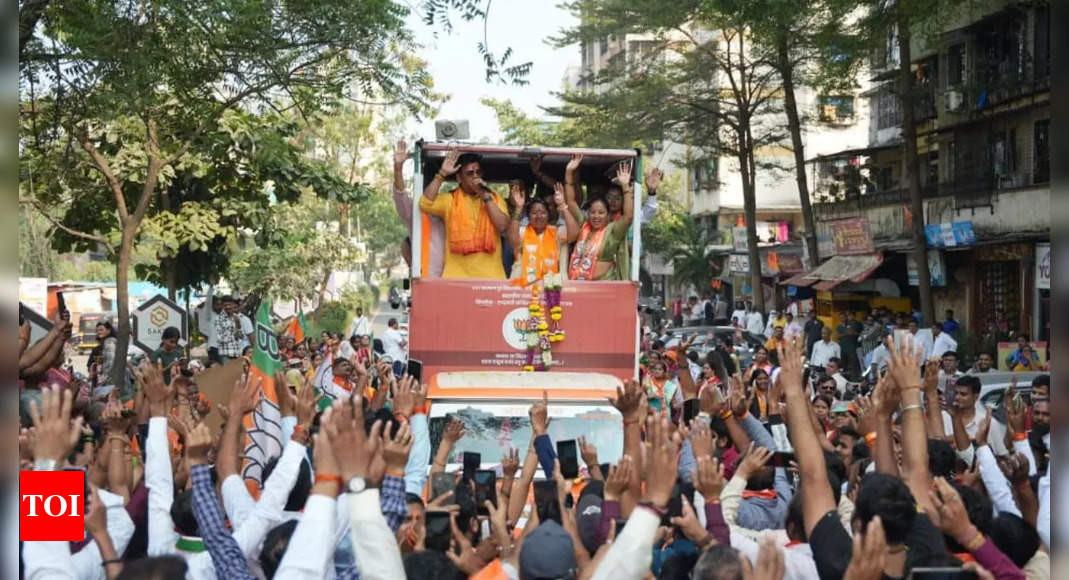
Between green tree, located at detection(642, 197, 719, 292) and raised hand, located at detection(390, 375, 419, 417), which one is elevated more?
green tree, located at detection(642, 197, 719, 292)

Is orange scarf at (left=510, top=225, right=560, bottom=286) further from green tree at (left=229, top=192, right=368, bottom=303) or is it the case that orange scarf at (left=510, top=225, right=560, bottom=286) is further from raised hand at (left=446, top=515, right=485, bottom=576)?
green tree at (left=229, top=192, right=368, bottom=303)

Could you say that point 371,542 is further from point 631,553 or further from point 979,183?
point 979,183

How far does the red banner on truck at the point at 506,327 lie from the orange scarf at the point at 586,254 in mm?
449

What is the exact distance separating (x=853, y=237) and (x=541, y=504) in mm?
26296

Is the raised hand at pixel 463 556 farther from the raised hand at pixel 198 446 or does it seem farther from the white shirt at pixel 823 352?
the white shirt at pixel 823 352

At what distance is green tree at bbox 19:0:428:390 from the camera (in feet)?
35.2

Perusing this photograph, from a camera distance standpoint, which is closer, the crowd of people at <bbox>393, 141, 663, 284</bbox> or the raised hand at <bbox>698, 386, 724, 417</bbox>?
the raised hand at <bbox>698, 386, 724, 417</bbox>

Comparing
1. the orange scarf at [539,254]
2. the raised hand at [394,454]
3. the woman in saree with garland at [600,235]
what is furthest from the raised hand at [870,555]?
the woman in saree with garland at [600,235]

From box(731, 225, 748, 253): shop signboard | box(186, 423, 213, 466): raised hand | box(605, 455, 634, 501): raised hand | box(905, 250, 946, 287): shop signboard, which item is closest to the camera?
box(186, 423, 213, 466): raised hand

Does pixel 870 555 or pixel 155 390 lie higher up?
pixel 155 390

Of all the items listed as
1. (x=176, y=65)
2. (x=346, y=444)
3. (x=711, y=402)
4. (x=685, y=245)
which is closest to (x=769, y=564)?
(x=346, y=444)

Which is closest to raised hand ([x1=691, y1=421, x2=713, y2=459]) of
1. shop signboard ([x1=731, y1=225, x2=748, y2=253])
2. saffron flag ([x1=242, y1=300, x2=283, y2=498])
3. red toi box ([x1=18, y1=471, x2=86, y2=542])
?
red toi box ([x1=18, y1=471, x2=86, y2=542])

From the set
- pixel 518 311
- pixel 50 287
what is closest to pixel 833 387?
pixel 518 311

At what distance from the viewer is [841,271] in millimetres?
30922
